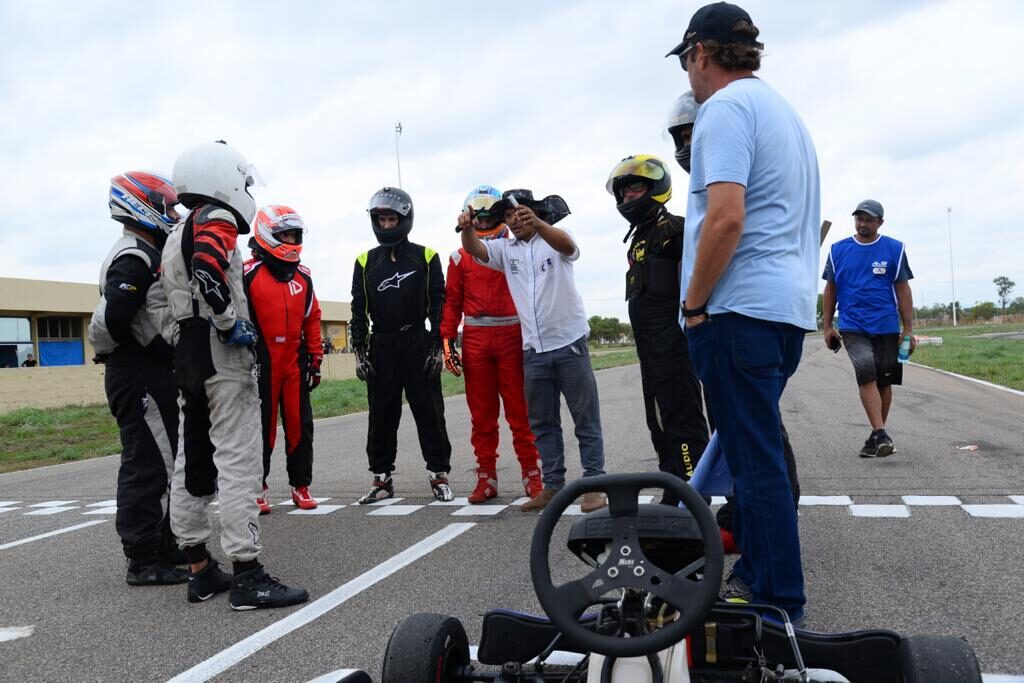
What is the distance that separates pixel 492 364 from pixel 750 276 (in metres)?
3.39

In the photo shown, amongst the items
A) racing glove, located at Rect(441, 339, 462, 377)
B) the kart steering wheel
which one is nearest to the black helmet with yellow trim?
racing glove, located at Rect(441, 339, 462, 377)

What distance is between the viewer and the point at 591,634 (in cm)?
178

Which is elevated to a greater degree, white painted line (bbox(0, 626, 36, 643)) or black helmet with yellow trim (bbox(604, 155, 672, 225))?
black helmet with yellow trim (bbox(604, 155, 672, 225))

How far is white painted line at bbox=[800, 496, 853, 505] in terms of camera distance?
523 cm

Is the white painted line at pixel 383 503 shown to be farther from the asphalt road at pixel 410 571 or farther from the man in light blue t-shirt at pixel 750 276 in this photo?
the man in light blue t-shirt at pixel 750 276

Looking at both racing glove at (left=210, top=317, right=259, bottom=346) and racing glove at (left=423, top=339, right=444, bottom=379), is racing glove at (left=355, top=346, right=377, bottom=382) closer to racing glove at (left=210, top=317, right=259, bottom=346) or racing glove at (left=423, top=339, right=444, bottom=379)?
racing glove at (left=423, top=339, right=444, bottom=379)

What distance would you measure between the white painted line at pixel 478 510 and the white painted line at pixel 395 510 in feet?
1.14

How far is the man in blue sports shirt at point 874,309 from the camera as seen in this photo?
23.1 ft

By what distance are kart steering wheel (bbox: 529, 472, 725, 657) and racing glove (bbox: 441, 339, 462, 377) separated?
422 centimetres

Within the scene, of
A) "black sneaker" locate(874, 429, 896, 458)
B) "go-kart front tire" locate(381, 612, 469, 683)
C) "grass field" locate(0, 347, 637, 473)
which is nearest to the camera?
"go-kart front tire" locate(381, 612, 469, 683)

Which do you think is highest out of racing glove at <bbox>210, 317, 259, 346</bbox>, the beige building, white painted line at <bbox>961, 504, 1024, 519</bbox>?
the beige building

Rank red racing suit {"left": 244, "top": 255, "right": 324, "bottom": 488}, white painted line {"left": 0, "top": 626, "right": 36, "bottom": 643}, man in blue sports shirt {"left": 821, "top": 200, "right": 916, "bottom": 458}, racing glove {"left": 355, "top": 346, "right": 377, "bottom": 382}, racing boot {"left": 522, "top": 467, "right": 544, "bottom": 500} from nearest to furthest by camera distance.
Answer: white painted line {"left": 0, "top": 626, "right": 36, "bottom": 643} < red racing suit {"left": 244, "top": 255, "right": 324, "bottom": 488} < racing boot {"left": 522, "top": 467, "right": 544, "bottom": 500} < racing glove {"left": 355, "top": 346, "right": 377, "bottom": 382} < man in blue sports shirt {"left": 821, "top": 200, "right": 916, "bottom": 458}

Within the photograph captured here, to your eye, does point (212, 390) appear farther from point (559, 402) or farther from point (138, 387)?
point (559, 402)

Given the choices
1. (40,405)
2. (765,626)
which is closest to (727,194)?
(765,626)
